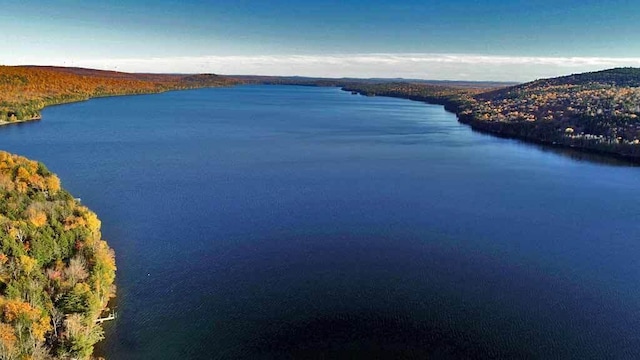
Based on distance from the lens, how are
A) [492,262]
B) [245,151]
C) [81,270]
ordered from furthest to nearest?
[245,151]
[492,262]
[81,270]

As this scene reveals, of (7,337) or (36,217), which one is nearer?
(7,337)

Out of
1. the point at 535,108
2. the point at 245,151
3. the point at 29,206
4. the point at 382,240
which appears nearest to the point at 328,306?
the point at 382,240

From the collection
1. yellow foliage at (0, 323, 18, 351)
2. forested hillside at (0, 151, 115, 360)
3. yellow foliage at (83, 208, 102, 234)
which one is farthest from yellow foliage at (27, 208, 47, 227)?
yellow foliage at (0, 323, 18, 351)

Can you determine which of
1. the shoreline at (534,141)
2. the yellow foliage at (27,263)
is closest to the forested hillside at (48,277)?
the yellow foliage at (27,263)

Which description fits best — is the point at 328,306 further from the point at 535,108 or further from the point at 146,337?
the point at 535,108

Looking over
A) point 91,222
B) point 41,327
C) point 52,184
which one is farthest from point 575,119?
point 41,327

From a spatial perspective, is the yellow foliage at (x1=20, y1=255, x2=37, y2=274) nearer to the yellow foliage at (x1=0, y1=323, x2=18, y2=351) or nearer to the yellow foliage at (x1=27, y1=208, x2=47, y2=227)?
the yellow foliage at (x1=27, y1=208, x2=47, y2=227)

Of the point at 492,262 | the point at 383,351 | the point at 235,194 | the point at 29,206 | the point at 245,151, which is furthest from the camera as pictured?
the point at 245,151

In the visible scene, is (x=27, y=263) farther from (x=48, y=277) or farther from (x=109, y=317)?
(x=109, y=317)
